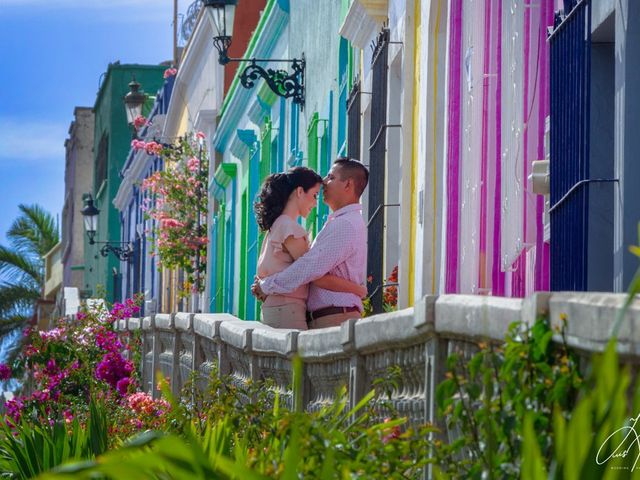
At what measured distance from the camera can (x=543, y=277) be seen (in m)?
7.37

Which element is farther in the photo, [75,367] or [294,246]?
[75,367]

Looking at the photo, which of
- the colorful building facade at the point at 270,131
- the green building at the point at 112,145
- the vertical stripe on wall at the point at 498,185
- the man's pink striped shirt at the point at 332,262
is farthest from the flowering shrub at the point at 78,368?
the green building at the point at 112,145

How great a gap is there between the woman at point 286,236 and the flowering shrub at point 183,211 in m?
15.6

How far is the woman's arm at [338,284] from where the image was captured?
8.55 metres

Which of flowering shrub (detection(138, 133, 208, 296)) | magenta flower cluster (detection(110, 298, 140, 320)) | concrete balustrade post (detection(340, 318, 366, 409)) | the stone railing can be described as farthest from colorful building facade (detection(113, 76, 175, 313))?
concrete balustrade post (detection(340, 318, 366, 409))

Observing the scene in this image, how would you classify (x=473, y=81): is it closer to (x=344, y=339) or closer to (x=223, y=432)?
(x=344, y=339)

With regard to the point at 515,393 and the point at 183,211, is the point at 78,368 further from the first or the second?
the point at 515,393

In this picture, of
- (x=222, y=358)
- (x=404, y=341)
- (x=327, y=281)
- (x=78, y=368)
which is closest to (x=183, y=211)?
(x=78, y=368)

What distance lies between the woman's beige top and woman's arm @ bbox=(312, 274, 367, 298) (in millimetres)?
141

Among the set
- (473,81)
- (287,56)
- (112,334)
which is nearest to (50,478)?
(473,81)

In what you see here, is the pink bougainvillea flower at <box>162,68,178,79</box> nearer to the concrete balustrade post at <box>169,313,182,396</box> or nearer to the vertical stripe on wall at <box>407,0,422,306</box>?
the concrete balustrade post at <box>169,313,182,396</box>

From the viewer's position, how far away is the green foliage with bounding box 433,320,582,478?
3701 millimetres

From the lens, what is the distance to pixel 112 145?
4366cm

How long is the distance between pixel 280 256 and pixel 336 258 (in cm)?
41
